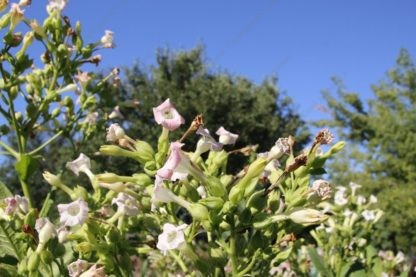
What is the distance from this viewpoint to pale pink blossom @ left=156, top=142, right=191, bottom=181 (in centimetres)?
71

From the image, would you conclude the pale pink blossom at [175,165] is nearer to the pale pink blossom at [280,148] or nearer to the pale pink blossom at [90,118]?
the pale pink blossom at [280,148]

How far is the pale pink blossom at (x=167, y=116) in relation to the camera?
0.80 meters

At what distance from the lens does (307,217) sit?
2.50 feet

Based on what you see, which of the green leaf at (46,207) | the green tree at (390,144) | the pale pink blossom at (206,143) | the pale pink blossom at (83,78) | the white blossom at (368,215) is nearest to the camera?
the pale pink blossom at (206,143)

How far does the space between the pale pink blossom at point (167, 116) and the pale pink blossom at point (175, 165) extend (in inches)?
2.9

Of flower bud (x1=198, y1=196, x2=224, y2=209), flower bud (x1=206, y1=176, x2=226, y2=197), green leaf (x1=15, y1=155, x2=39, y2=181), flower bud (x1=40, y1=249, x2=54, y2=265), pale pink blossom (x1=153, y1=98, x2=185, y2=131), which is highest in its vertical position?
green leaf (x1=15, y1=155, x2=39, y2=181)

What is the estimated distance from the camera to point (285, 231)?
2.65ft

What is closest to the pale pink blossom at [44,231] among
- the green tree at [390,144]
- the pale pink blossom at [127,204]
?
the pale pink blossom at [127,204]

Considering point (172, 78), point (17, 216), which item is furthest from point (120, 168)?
point (17, 216)

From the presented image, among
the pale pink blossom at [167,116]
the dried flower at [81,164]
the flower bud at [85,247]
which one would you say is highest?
the dried flower at [81,164]

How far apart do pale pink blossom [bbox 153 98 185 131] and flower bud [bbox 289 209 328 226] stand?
0.20 meters

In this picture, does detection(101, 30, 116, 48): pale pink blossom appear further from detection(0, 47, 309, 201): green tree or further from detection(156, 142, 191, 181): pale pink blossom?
detection(0, 47, 309, 201): green tree

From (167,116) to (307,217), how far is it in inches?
9.5

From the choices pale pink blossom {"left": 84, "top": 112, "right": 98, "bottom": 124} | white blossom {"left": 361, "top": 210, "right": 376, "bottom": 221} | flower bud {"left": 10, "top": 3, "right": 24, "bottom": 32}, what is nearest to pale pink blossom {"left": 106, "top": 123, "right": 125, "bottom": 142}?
flower bud {"left": 10, "top": 3, "right": 24, "bottom": 32}
